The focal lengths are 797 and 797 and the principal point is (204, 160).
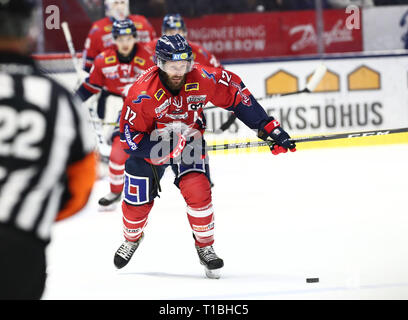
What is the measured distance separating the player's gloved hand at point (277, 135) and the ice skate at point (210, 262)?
1.69 ft

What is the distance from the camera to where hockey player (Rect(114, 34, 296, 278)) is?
3234mm

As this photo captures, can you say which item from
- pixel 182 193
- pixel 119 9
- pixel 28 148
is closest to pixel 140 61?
pixel 119 9

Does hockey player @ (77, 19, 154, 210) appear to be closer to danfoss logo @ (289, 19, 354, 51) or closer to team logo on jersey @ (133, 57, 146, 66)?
team logo on jersey @ (133, 57, 146, 66)

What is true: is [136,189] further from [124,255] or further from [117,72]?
[117,72]

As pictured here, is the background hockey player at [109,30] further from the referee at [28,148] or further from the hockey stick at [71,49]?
the referee at [28,148]

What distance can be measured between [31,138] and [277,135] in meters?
1.93

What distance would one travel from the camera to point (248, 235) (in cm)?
408

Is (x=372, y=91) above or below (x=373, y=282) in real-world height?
above

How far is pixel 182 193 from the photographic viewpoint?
10.9ft

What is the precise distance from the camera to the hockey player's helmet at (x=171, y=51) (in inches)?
125
